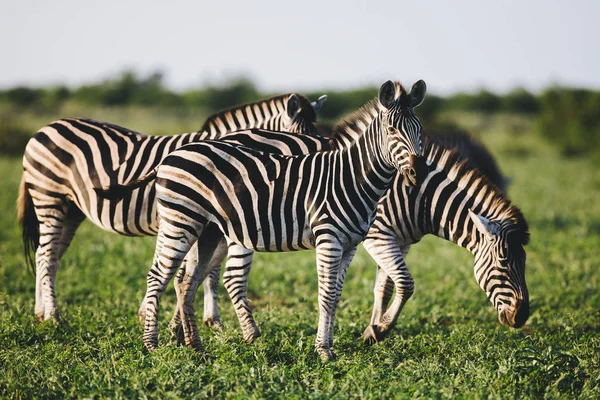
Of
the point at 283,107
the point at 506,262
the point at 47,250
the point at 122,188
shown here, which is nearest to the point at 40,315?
the point at 47,250

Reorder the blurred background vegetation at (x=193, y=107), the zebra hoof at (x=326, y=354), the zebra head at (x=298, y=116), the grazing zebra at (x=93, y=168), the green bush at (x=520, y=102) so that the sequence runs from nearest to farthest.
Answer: the zebra hoof at (x=326, y=354), the grazing zebra at (x=93, y=168), the zebra head at (x=298, y=116), the blurred background vegetation at (x=193, y=107), the green bush at (x=520, y=102)

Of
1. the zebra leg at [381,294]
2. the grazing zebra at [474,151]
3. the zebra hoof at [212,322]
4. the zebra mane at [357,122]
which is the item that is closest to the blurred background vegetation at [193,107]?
the grazing zebra at [474,151]

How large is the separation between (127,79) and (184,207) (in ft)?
143

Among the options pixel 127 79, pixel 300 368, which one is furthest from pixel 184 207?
pixel 127 79

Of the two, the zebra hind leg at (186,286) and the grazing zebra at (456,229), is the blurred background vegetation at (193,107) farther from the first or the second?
the zebra hind leg at (186,286)

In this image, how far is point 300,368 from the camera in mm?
5277

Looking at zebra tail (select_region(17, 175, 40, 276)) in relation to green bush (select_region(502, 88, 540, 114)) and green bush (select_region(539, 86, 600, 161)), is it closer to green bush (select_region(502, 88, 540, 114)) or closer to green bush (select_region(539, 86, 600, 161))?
green bush (select_region(539, 86, 600, 161))

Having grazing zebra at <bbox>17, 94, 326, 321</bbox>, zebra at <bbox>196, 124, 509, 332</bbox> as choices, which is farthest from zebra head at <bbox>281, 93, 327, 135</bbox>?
zebra at <bbox>196, 124, 509, 332</bbox>

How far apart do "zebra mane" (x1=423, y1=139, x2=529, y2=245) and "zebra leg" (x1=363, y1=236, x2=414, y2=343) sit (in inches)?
37.5

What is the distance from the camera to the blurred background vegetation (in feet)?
107

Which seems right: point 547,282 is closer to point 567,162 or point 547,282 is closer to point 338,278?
point 338,278

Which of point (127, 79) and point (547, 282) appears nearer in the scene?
point (547, 282)

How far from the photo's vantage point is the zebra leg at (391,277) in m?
6.35

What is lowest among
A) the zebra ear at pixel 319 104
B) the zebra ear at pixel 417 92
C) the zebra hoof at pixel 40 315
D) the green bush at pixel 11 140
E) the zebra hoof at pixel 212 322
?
the zebra hoof at pixel 212 322
